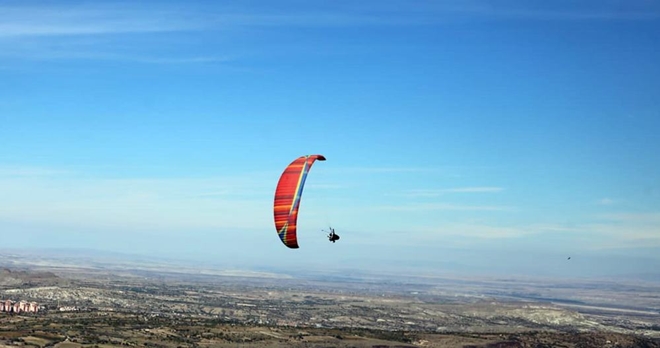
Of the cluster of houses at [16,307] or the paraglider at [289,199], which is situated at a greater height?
the paraglider at [289,199]

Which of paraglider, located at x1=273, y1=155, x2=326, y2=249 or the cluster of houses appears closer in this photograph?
paraglider, located at x1=273, y1=155, x2=326, y2=249

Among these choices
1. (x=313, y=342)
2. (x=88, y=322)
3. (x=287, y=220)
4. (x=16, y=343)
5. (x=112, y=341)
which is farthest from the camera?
(x=88, y=322)

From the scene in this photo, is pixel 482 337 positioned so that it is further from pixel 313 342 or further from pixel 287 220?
pixel 287 220

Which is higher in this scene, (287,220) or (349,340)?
(287,220)

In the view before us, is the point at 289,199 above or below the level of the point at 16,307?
above

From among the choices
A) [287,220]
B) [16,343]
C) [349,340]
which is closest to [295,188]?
[287,220]

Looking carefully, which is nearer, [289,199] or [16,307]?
[289,199]

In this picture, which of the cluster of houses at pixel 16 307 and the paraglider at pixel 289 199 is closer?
the paraglider at pixel 289 199

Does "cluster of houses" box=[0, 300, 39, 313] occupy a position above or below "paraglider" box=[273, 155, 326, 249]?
below
